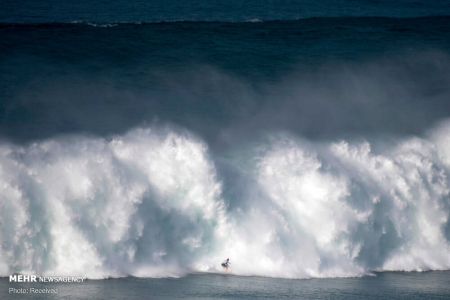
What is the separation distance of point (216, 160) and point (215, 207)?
5.45 ft

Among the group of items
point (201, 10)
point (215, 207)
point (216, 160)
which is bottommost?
point (215, 207)

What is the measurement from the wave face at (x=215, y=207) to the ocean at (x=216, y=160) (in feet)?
0.14

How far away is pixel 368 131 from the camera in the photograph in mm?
28594

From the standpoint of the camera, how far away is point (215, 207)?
2459cm

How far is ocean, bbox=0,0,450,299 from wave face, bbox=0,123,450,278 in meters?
0.04

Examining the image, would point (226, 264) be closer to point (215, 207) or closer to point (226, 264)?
point (226, 264)

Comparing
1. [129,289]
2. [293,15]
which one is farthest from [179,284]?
[293,15]

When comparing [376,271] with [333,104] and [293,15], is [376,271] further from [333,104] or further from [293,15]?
[293,15]

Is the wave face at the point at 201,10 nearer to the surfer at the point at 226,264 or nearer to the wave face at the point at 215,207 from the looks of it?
the wave face at the point at 215,207

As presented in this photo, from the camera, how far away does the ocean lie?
2286 cm

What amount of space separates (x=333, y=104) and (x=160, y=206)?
370 inches

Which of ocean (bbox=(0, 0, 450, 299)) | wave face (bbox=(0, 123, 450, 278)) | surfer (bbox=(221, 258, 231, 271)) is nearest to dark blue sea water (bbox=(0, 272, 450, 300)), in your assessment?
ocean (bbox=(0, 0, 450, 299))

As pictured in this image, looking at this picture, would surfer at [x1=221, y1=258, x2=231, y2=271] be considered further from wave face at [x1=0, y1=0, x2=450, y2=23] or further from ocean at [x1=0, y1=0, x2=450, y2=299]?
wave face at [x1=0, y1=0, x2=450, y2=23]

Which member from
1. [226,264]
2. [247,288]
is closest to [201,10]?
[226,264]
